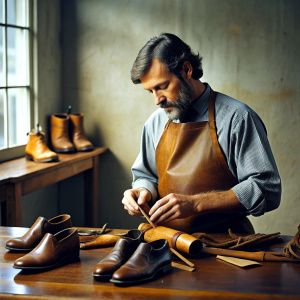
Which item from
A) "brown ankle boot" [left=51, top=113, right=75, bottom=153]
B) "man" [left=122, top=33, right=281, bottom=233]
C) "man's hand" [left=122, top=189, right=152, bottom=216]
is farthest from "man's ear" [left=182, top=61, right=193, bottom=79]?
"brown ankle boot" [left=51, top=113, right=75, bottom=153]

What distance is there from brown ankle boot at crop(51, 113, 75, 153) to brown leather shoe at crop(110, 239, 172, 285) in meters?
2.71

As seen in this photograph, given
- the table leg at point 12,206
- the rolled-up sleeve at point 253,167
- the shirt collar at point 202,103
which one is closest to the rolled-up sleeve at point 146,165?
the shirt collar at point 202,103

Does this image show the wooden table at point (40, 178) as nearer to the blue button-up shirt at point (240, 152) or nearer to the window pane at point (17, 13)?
the blue button-up shirt at point (240, 152)

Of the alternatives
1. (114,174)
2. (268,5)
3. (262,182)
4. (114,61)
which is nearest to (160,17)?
(114,61)

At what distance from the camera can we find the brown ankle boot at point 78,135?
4273 millimetres

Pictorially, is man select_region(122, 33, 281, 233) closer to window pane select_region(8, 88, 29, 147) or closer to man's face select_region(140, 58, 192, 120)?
man's face select_region(140, 58, 192, 120)

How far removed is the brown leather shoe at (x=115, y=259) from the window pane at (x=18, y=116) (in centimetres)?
252

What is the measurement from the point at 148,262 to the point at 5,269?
50 cm

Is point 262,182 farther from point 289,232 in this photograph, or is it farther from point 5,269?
point 289,232

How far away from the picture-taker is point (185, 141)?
2266 mm

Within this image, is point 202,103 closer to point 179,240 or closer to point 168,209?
point 168,209

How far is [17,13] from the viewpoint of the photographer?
12.9 feet

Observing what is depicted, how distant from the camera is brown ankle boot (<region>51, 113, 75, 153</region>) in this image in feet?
13.6

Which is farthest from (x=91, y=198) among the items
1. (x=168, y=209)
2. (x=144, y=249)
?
(x=144, y=249)
